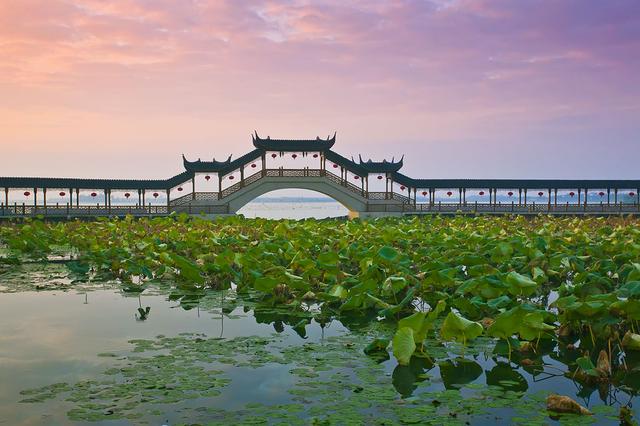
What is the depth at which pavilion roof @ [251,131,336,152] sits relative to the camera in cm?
3181

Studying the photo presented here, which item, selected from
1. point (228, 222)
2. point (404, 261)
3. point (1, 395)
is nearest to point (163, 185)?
point (228, 222)

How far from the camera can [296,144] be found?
32.2 metres

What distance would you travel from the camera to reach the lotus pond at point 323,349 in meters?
3.97

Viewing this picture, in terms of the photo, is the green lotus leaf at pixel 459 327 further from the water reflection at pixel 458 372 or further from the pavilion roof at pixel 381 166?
the pavilion roof at pixel 381 166

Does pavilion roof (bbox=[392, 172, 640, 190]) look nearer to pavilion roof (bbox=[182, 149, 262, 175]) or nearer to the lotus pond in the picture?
pavilion roof (bbox=[182, 149, 262, 175])

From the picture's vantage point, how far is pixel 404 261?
7.93m

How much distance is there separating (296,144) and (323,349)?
27.2 metres

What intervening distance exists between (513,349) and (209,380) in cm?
286

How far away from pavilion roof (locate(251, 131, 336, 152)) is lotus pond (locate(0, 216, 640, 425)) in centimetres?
2292

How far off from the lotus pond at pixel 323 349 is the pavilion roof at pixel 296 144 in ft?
75.2

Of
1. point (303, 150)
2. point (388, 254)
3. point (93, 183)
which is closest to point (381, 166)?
point (303, 150)

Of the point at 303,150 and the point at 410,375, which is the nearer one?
the point at 410,375

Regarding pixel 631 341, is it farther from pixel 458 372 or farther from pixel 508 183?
pixel 508 183

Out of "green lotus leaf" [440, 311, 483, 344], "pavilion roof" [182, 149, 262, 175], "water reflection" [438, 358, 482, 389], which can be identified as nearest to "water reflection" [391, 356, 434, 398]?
"water reflection" [438, 358, 482, 389]
